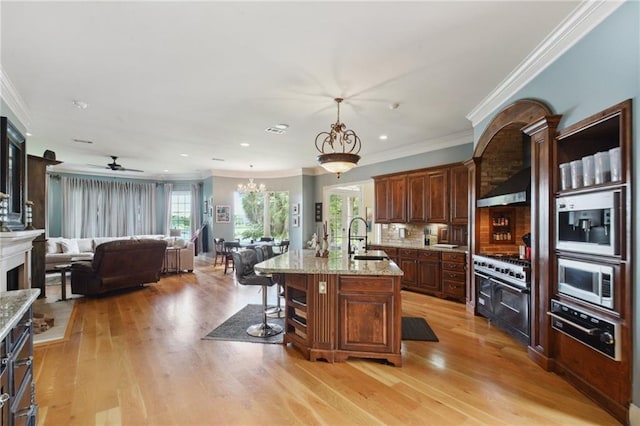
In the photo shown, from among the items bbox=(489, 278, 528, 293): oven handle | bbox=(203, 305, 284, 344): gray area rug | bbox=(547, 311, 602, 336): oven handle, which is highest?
bbox=(489, 278, 528, 293): oven handle

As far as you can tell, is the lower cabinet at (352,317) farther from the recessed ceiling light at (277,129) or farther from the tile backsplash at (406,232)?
the tile backsplash at (406,232)

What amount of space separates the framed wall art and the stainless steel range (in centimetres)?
723

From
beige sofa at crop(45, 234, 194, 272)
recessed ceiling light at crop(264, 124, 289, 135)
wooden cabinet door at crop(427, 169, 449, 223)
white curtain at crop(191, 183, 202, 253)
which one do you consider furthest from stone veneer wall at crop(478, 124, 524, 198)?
white curtain at crop(191, 183, 202, 253)

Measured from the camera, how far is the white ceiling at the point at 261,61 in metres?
2.23

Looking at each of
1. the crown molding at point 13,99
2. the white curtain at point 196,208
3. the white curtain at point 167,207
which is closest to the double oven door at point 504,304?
the crown molding at point 13,99

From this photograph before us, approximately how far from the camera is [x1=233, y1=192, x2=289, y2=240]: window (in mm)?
9633

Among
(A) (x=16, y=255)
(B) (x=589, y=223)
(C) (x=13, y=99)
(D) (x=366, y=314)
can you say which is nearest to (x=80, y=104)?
(C) (x=13, y=99)

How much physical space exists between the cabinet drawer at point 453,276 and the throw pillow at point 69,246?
864cm

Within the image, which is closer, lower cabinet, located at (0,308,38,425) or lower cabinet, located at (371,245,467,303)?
lower cabinet, located at (0,308,38,425)

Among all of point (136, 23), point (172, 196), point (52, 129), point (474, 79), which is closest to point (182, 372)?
point (136, 23)

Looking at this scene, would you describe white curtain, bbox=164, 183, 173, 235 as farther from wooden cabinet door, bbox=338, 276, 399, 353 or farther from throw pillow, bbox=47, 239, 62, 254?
wooden cabinet door, bbox=338, 276, 399, 353

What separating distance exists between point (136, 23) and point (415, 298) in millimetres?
5159

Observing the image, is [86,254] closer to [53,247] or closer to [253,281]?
[53,247]

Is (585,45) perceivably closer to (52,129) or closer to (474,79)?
(474,79)
